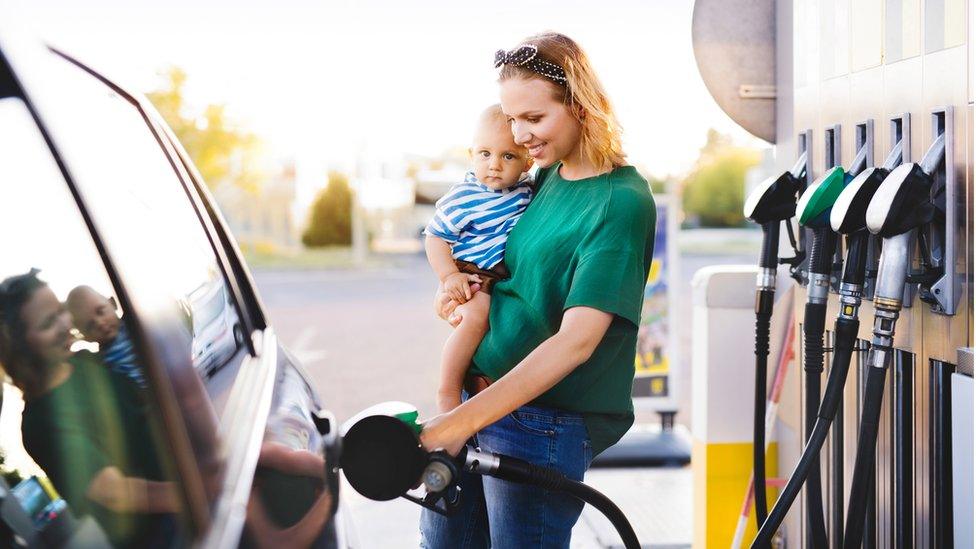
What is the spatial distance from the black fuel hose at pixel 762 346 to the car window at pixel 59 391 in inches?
74.6

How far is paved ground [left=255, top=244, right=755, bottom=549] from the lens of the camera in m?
5.01

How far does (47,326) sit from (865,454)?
1.69 m

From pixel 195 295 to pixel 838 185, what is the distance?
1.39 meters

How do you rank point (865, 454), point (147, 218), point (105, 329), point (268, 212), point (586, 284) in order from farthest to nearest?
point (268, 212) < point (865, 454) < point (586, 284) < point (147, 218) < point (105, 329)

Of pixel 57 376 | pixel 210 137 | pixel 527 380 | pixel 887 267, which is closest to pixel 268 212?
pixel 210 137

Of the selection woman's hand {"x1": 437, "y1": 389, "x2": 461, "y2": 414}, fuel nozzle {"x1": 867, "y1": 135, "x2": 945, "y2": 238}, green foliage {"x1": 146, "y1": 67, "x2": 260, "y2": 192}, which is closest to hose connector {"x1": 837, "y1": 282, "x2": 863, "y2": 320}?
fuel nozzle {"x1": 867, "y1": 135, "x2": 945, "y2": 238}

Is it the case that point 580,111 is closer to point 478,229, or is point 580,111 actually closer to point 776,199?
point 478,229

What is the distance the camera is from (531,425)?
2.07 m

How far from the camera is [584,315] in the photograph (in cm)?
187

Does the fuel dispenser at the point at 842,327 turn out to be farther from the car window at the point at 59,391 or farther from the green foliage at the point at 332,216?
Result: the green foliage at the point at 332,216

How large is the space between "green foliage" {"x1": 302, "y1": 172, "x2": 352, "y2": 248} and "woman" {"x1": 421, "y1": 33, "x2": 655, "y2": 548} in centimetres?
3364

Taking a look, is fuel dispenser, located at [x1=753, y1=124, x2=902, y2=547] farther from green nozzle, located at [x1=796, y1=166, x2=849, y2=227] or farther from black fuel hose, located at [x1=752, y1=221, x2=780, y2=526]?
black fuel hose, located at [x1=752, y1=221, x2=780, y2=526]

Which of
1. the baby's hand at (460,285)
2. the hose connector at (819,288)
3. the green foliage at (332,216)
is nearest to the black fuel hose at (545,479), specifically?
the baby's hand at (460,285)

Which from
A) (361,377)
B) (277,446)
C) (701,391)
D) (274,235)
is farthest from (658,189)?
(277,446)
